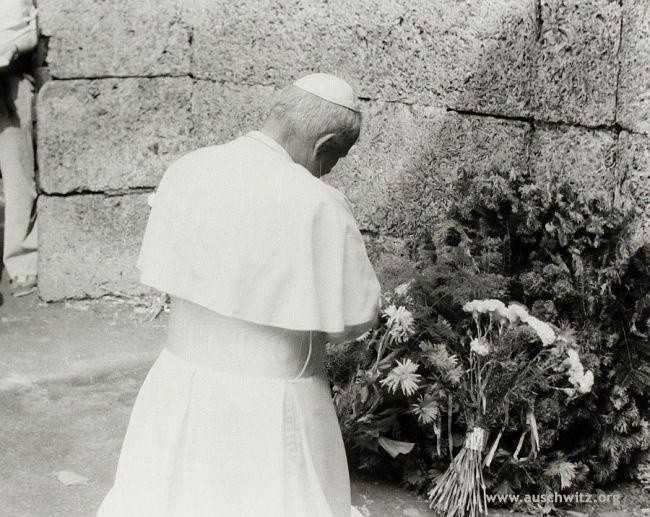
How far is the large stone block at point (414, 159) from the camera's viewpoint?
483 centimetres

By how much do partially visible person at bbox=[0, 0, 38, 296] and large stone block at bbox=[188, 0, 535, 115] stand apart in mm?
1320

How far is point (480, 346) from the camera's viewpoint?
334 centimetres

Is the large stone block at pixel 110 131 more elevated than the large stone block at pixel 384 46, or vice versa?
the large stone block at pixel 384 46

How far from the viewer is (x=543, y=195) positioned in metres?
3.67

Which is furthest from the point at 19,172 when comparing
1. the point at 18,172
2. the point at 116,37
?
the point at 116,37

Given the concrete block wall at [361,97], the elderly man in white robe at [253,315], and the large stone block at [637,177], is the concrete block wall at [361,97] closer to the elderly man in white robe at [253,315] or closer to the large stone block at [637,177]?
the large stone block at [637,177]

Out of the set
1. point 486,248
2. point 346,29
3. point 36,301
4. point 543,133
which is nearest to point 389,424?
point 486,248

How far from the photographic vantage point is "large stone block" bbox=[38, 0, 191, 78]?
5578mm

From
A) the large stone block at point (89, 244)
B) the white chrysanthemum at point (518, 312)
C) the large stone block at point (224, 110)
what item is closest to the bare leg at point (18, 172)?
the large stone block at point (89, 244)

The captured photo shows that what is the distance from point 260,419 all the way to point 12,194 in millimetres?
4332

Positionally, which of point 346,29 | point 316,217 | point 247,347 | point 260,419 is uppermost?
point 346,29

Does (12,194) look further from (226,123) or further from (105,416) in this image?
(105,416)

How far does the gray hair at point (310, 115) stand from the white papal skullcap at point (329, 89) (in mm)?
10

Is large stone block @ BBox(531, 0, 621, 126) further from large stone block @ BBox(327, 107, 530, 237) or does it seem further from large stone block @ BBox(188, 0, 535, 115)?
large stone block @ BBox(327, 107, 530, 237)
